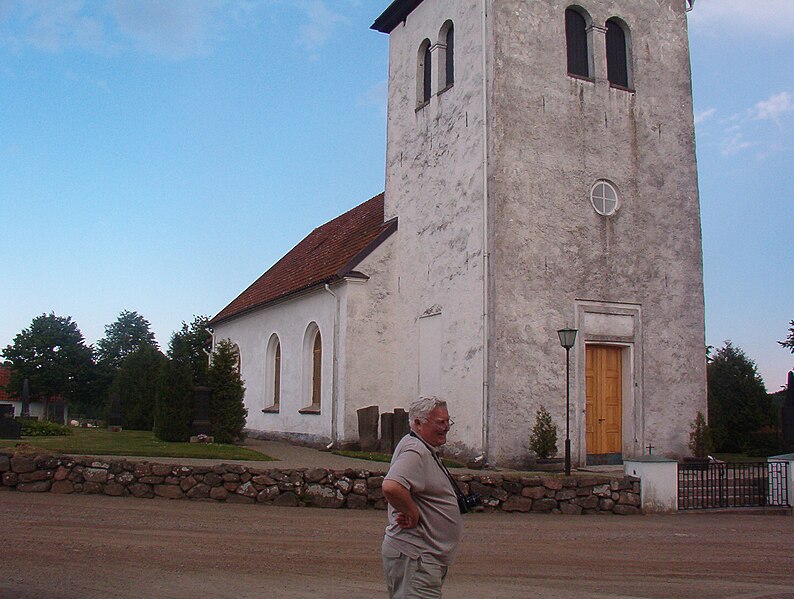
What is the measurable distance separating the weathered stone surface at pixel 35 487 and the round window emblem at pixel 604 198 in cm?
1238

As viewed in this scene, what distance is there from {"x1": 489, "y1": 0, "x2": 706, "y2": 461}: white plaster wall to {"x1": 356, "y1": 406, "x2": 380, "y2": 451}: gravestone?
12.3ft

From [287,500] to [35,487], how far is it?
13.1 ft

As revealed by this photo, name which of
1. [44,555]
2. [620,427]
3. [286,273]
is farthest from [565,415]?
[286,273]

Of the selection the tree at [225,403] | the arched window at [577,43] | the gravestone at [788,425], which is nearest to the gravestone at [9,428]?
the tree at [225,403]

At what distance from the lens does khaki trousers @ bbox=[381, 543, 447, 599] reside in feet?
14.1

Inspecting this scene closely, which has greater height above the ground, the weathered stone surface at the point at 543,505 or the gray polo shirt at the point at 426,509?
the gray polo shirt at the point at 426,509

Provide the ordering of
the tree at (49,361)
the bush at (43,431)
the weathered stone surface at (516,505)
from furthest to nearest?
1. the tree at (49,361)
2. the bush at (43,431)
3. the weathered stone surface at (516,505)

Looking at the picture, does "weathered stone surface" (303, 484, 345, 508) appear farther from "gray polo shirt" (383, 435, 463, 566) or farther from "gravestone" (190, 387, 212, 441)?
"gray polo shirt" (383, 435, 463, 566)

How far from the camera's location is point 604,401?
56.7ft

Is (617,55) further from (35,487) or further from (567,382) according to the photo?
(35,487)

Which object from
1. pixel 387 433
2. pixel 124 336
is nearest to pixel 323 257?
pixel 387 433

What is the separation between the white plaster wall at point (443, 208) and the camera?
1695cm

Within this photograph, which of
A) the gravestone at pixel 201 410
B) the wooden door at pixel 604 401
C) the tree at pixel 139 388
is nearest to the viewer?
the wooden door at pixel 604 401

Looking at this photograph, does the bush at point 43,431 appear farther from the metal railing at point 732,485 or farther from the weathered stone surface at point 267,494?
the metal railing at point 732,485
